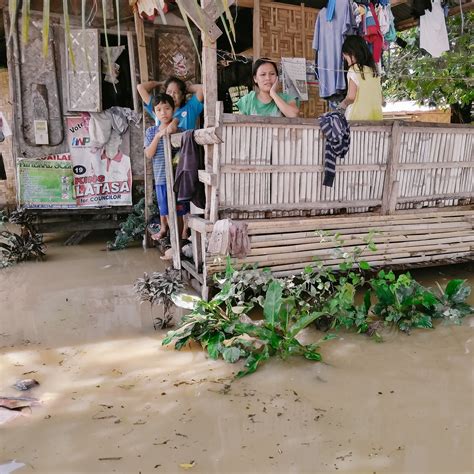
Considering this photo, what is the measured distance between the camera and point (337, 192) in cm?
472

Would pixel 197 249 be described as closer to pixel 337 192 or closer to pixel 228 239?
pixel 228 239

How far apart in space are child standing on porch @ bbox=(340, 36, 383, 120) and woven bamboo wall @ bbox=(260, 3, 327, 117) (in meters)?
1.44

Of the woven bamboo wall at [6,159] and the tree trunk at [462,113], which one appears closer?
the woven bamboo wall at [6,159]

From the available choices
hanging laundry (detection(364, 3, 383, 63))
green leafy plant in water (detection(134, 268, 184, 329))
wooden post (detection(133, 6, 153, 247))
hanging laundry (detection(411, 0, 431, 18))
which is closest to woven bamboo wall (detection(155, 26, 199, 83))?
wooden post (detection(133, 6, 153, 247))

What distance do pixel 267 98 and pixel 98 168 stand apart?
3451 millimetres

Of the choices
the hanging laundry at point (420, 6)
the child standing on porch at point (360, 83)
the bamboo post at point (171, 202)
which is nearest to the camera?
the child standing on porch at point (360, 83)

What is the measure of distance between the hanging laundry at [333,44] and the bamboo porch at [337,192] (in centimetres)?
83

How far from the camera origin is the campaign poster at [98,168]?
7041 millimetres

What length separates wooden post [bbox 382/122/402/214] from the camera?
15.7 ft

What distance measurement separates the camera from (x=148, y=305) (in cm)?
464

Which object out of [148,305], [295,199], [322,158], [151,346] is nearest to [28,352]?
[151,346]

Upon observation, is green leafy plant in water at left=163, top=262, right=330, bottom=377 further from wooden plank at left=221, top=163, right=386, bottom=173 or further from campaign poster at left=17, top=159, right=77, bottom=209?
campaign poster at left=17, top=159, right=77, bottom=209

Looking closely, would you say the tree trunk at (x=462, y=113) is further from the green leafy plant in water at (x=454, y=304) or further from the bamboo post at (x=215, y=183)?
the bamboo post at (x=215, y=183)

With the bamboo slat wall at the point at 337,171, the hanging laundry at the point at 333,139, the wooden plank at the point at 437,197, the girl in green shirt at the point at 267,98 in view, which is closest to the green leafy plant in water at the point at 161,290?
the bamboo slat wall at the point at 337,171
